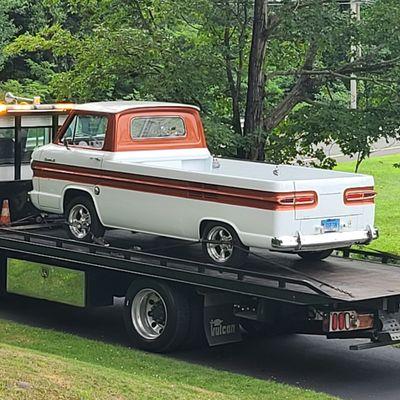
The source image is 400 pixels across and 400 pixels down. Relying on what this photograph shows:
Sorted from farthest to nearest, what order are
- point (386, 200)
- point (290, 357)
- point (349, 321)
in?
point (386, 200), point (290, 357), point (349, 321)

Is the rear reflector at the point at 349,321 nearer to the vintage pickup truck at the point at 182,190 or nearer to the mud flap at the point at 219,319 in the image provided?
the vintage pickup truck at the point at 182,190

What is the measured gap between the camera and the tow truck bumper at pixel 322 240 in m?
10.9

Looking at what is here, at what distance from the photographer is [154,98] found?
16.6 m

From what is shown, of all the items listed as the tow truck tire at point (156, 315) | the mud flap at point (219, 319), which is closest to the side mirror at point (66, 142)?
the tow truck tire at point (156, 315)

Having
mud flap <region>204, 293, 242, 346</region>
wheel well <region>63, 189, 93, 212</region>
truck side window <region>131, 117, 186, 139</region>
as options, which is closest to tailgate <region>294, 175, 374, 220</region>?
mud flap <region>204, 293, 242, 346</region>

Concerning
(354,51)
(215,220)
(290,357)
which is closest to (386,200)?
(354,51)

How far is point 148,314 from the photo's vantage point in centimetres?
1204

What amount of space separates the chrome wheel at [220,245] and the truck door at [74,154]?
69.3 inches

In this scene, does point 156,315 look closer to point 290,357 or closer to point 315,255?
point 290,357

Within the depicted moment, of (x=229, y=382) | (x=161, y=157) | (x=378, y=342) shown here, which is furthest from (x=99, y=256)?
(x=378, y=342)

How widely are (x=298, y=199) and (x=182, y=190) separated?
4.43 feet

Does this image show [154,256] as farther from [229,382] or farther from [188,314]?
[229,382]

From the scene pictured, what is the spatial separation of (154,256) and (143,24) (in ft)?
22.1

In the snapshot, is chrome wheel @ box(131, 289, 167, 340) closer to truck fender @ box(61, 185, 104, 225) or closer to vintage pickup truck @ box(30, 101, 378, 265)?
vintage pickup truck @ box(30, 101, 378, 265)
